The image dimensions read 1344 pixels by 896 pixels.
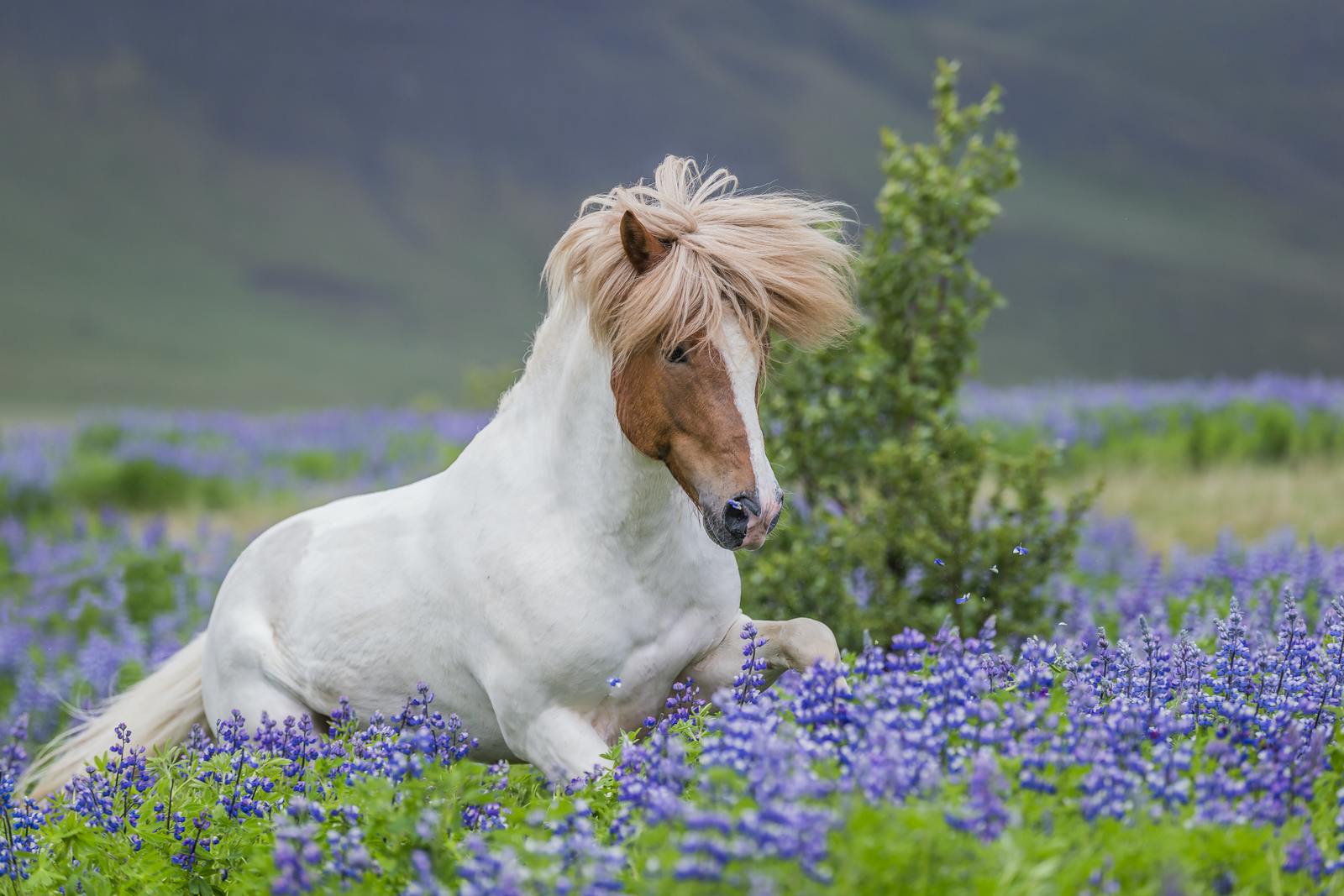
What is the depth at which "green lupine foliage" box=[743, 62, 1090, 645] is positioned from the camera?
21.5 ft

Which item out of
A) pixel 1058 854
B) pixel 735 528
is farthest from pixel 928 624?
pixel 1058 854

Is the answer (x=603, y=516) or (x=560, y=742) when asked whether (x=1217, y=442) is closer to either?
(x=603, y=516)

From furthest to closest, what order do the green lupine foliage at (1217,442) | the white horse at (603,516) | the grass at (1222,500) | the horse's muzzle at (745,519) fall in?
1. the green lupine foliage at (1217,442)
2. the grass at (1222,500)
3. the white horse at (603,516)
4. the horse's muzzle at (745,519)

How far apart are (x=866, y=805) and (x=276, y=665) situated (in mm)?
3091

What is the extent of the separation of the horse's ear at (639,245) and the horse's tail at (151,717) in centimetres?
282

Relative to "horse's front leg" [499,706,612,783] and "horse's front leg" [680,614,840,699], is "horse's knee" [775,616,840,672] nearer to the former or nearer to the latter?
"horse's front leg" [680,614,840,699]

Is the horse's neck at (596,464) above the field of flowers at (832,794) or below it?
above

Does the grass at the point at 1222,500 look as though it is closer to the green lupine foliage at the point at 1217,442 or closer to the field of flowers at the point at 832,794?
the green lupine foliage at the point at 1217,442

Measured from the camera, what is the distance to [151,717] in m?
5.54

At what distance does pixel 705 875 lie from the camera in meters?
2.21

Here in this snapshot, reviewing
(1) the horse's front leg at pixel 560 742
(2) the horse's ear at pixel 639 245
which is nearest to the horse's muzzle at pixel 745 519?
(2) the horse's ear at pixel 639 245

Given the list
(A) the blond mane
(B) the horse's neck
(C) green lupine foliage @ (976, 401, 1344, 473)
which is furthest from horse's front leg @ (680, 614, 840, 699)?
(C) green lupine foliage @ (976, 401, 1344, 473)

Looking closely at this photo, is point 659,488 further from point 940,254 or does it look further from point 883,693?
point 940,254

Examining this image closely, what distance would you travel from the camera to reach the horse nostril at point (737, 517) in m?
3.43
